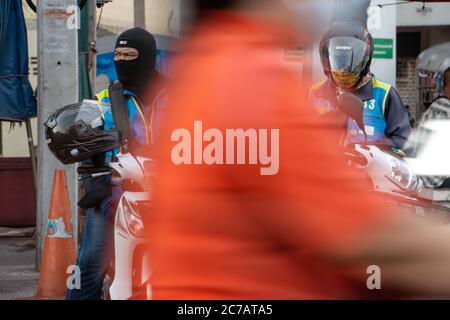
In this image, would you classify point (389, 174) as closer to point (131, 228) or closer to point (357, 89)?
point (357, 89)

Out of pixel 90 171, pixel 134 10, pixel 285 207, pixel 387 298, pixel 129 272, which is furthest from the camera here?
pixel 90 171

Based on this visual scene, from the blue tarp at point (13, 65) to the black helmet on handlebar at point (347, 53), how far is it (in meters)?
5.03

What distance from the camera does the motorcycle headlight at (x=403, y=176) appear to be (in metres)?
2.96

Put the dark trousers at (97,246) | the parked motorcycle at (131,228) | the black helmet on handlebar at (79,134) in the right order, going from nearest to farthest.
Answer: the parked motorcycle at (131,228), the black helmet on handlebar at (79,134), the dark trousers at (97,246)

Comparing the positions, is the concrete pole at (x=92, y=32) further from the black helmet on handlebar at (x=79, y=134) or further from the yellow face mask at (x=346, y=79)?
the yellow face mask at (x=346, y=79)

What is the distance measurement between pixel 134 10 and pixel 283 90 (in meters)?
1.20

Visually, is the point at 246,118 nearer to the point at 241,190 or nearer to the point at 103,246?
the point at 241,190

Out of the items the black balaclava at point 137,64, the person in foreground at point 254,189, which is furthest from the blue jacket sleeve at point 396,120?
the black balaclava at point 137,64

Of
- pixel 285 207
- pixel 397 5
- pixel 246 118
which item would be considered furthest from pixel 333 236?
pixel 397 5

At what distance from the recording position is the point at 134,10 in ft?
11.8

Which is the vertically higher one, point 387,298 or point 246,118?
point 246,118

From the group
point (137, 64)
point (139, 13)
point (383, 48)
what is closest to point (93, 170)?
point (137, 64)

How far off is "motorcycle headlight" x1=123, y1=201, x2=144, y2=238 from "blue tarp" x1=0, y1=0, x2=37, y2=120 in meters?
4.98

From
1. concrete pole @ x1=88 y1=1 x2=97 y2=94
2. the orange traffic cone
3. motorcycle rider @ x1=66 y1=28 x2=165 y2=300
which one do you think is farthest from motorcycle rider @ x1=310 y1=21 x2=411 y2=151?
concrete pole @ x1=88 y1=1 x2=97 y2=94
